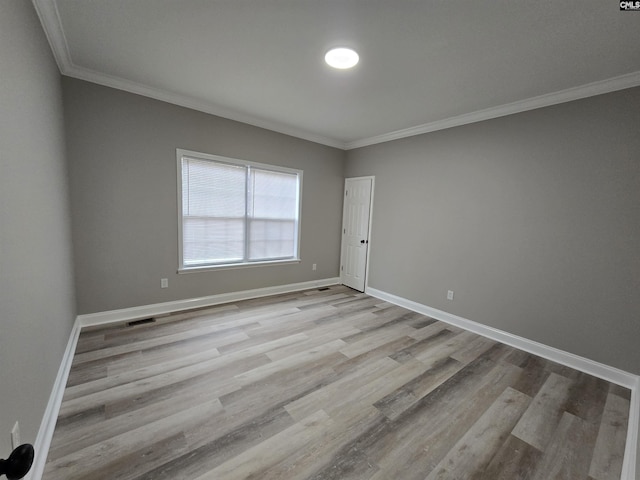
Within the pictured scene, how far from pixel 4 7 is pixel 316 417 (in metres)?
2.74

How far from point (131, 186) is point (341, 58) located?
2636mm

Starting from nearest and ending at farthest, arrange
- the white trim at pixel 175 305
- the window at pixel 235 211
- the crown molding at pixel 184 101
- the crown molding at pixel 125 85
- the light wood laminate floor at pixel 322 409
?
the light wood laminate floor at pixel 322 409 < the crown molding at pixel 125 85 < the crown molding at pixel 184 101 < the white trim at pixel 175 305 < the window at pixel 235 211

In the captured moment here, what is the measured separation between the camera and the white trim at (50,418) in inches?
52.0

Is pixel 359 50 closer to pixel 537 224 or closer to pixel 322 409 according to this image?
pixel 537 224

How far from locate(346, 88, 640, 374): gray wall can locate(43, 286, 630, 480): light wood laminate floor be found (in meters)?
0.50

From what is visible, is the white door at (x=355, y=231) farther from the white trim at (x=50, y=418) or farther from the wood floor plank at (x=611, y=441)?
the white trim at (x=50, y=418)

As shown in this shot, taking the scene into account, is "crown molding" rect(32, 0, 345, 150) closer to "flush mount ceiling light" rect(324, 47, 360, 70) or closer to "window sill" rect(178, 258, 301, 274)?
"flush mount ceiling light" rect(324, 47, 360, 70)

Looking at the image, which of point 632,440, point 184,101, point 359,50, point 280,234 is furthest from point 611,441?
point 184,101

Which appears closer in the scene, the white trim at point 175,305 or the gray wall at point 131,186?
the gray wall at point 131,186

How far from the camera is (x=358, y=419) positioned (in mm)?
1805

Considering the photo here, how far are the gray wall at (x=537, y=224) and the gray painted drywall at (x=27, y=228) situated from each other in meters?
3.90

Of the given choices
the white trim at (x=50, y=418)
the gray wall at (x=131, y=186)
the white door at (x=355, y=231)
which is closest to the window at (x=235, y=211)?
the gray wall at (x=131, y=186)

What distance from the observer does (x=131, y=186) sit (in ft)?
9.73

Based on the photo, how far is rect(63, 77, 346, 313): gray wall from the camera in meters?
2.69
